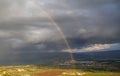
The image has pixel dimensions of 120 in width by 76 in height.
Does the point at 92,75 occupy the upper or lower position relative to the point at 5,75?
upper

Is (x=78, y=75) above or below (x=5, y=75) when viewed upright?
above

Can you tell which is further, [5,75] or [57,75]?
[57,75]

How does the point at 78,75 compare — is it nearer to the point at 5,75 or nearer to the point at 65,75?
the point at 65,75

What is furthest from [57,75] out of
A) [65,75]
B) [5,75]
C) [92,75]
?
[5,75]

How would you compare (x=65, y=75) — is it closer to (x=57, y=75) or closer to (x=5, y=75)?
(x=57, y=75)

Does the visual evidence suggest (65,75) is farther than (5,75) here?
Yes

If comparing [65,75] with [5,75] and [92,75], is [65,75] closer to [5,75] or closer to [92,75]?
[92,75]

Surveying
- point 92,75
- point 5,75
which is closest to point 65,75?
point 92,75
